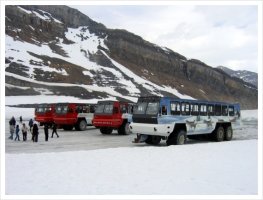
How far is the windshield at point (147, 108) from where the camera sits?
20.1 metres

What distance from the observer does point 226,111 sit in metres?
25.5

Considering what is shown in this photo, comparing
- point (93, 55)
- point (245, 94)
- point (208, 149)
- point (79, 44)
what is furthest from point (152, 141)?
point (245, 94)

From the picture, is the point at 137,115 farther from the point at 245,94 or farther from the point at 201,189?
the point at 245,94

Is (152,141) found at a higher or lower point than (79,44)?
lower

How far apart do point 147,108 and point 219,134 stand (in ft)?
22.5

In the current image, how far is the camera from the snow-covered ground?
30.5 feet

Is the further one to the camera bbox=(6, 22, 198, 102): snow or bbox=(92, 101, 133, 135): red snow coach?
bbox=(6, 22, 198, 102): snow

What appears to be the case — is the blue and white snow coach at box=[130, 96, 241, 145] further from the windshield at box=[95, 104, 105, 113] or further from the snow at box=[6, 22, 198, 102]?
the snow at box=[6, 22, 198, 102]

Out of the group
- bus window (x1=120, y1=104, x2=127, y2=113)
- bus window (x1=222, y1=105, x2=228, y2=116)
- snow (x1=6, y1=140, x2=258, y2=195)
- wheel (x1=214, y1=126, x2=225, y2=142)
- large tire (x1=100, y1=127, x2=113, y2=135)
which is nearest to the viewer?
snow (x1=6, y1=140, x2=258, y2=195)

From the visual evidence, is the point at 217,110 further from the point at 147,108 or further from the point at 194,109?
the point at 147,108

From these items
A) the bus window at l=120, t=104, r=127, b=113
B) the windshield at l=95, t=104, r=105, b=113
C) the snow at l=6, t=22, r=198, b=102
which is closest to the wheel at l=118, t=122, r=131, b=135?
the bus window at l=120, t=104, r=127, b=113

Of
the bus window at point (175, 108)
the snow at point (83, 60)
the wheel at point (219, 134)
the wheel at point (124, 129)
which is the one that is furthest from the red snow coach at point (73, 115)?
the snow at point (83, 60)

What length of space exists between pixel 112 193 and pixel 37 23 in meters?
132

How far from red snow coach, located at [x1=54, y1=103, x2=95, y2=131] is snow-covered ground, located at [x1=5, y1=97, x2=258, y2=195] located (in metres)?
15.7
